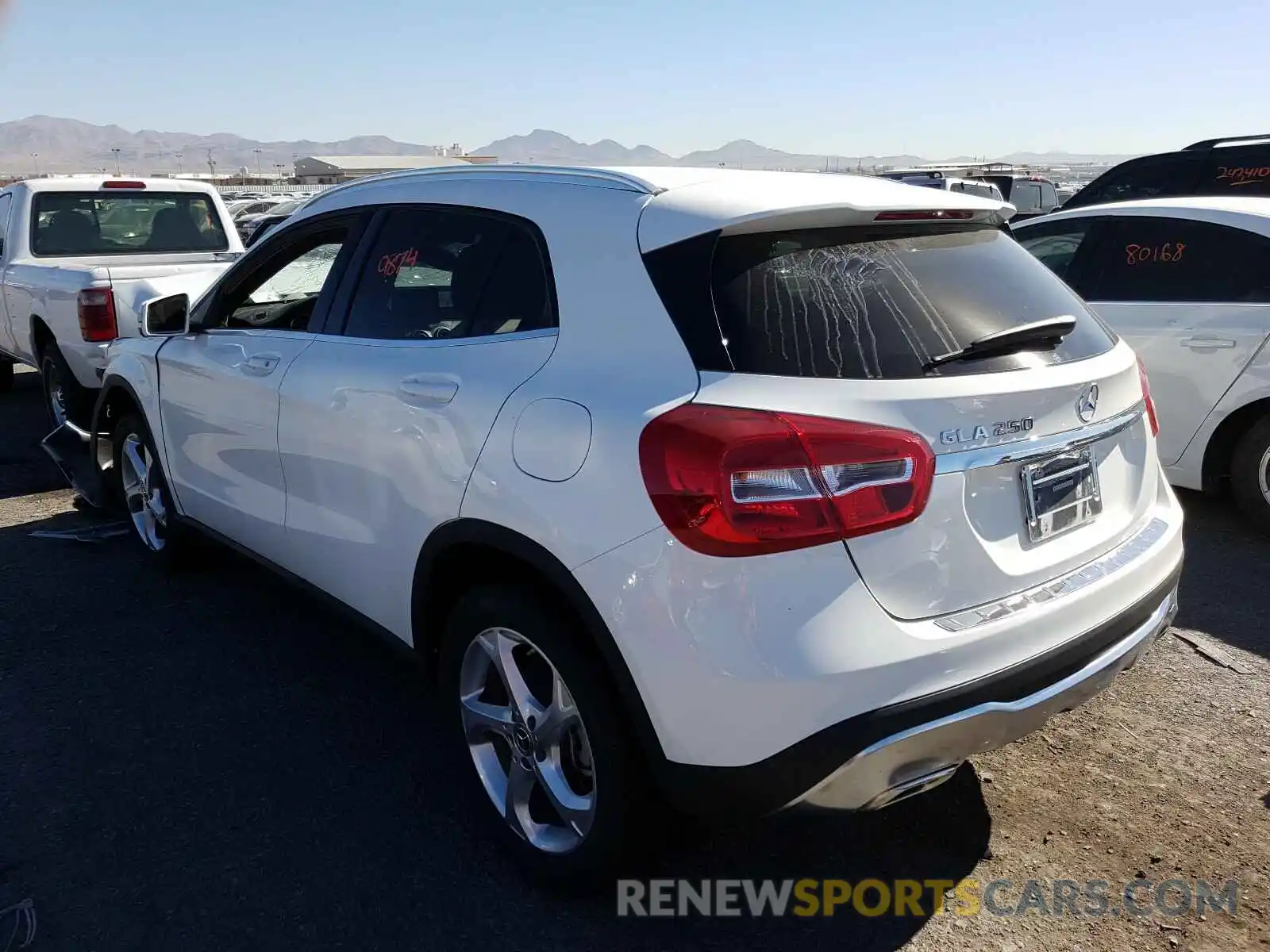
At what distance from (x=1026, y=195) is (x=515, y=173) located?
21959 millimetres

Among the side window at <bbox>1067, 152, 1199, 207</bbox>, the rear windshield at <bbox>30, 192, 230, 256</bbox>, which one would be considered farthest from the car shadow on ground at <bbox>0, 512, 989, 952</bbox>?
the side window at <bbox>1067, 152, 1199, 207</bbox>

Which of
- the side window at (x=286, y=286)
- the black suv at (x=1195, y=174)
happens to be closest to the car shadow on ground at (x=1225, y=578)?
the side window at (x=286, y=286)

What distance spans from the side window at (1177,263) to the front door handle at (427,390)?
430cm

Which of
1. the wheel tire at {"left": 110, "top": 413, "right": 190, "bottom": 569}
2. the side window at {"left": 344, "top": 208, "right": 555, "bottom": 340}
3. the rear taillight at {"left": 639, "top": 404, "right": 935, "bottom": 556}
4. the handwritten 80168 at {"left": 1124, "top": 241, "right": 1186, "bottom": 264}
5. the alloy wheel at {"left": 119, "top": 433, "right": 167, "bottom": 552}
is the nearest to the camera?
the rear taillight at {"left": 639, "top": 404, "right": 935, "bottom": 556}

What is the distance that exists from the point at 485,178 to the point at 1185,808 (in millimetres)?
2788

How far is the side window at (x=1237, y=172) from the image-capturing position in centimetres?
955

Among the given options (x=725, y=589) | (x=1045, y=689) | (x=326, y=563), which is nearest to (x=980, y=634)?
(x=1045, y=689)

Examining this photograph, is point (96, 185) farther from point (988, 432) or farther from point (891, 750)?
point (891, 750)

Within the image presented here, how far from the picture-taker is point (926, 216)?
2.71 m

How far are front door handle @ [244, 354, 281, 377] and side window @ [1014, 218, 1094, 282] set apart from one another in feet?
14.2

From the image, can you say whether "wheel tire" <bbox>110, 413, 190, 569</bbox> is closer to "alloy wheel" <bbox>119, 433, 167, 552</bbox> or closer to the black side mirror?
"alloy wheel" <bbox>119, 433, 167, 552</bbox>

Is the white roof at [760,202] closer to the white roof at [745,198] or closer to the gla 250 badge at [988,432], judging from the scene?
the white roof at [745,198]

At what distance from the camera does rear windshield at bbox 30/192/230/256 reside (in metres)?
8.30

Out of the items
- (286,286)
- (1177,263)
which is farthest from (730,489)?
(1177,263)
